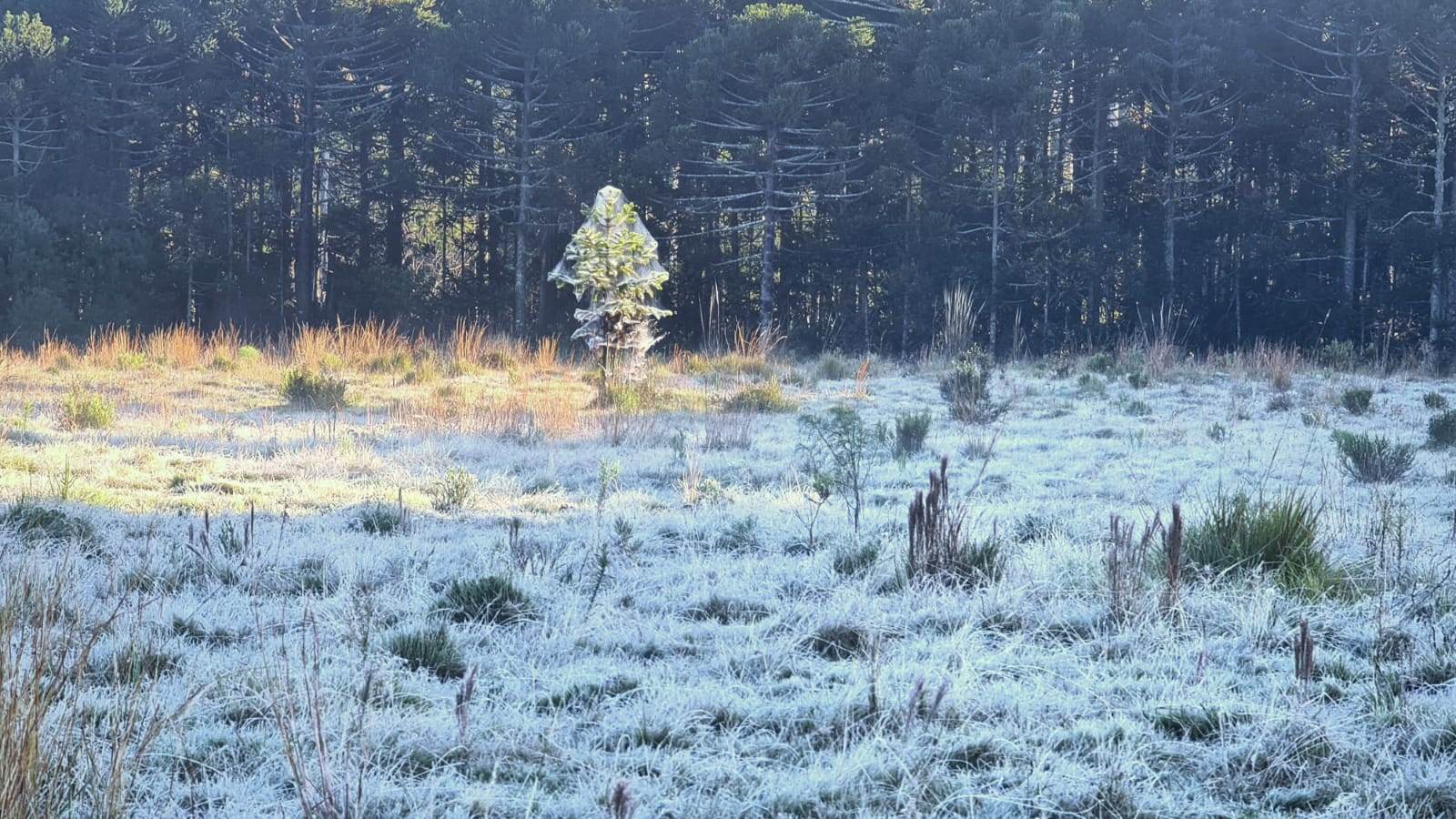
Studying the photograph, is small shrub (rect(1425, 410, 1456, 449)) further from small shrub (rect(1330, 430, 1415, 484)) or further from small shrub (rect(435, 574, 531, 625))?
small shrub (rect(435, 574, 531, 625))

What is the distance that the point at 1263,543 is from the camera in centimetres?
422

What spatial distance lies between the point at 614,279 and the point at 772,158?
12.3 metres

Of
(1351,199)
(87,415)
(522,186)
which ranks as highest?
(522,186)

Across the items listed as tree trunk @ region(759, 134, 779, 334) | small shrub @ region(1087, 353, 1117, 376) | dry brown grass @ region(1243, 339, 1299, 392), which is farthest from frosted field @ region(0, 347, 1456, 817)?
tree trunk @ region(759, 134, 779, 334)

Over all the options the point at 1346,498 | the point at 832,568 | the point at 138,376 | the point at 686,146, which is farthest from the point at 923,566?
the point at 686,146

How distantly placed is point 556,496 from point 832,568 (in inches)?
86.4

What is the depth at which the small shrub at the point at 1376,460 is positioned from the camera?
6.50 metres

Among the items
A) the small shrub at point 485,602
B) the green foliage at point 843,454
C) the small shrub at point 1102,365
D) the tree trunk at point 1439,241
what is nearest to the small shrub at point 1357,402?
the small shrub at point 1102,365

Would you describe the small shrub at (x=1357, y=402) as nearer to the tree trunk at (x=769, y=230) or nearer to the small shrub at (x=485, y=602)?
the small shrub at (x=485, y=602)

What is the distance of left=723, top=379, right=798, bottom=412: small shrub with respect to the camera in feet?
34.9

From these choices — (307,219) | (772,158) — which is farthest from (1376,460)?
(307,219)

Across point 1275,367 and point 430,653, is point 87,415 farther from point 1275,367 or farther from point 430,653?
point 1275,367

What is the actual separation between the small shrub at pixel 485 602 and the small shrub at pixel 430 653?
0.33 meters

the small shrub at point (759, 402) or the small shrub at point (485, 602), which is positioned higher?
the small shrub at point (759, 402)
